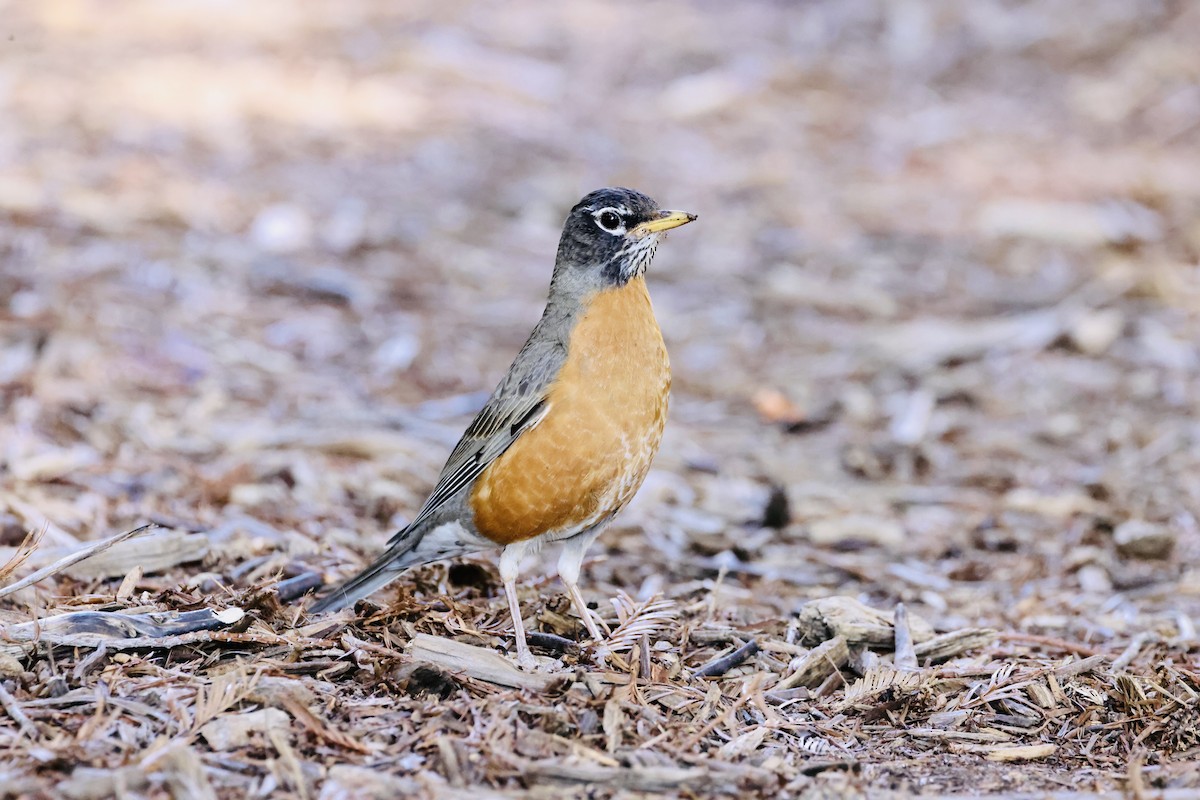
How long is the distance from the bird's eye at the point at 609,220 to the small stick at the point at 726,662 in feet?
5.52

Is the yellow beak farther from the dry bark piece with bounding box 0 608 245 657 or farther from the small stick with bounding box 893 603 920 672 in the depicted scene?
the dry bark piece with bounding box 0 608 245 657

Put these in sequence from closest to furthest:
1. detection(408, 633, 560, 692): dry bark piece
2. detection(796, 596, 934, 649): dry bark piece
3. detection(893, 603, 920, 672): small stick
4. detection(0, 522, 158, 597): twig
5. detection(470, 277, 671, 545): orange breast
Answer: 1. detection(408, 633, 560, 692): dry bark piece
2. detection(0, 522, 158, 597): twig
3. detection(893, 603, 920, 672): small stick
4. detection(796, 596, 934, 649): dry bark piece
5. detection(470, 277, 671, 545): orange breast

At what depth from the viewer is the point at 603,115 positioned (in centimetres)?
1309

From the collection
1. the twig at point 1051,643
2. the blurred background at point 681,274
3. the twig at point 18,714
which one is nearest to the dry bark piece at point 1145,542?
the blurred background at point 681,274

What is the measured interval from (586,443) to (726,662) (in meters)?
0.91

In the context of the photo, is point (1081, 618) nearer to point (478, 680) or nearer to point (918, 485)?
point (918, 485)

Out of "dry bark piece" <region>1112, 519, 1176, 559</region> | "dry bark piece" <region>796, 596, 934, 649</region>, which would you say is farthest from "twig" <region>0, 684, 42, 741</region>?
"dry bark piece" <region>1112, 519, 1176, 559</region>

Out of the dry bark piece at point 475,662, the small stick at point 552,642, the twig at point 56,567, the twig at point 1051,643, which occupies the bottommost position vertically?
the twig at point 1051,643

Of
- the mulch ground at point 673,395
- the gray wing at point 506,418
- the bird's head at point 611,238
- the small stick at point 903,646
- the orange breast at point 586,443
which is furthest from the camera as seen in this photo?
the bird's head at point 611,238

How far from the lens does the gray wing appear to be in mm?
4734

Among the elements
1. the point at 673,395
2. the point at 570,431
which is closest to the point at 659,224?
the point at 570,431

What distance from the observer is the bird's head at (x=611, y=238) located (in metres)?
4.96

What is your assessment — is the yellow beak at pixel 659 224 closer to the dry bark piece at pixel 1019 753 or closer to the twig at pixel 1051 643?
the twig at pixel 1051 643

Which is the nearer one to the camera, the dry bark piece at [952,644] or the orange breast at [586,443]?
the dry bark piece at [952,644]
